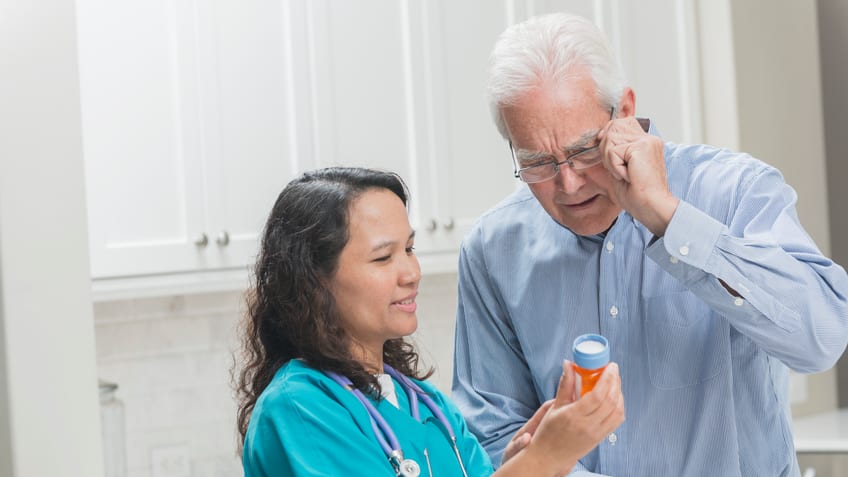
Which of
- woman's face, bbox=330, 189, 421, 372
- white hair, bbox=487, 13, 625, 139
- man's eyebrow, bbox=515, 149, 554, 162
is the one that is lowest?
woman's face, bbox=330, 189, 421, 372

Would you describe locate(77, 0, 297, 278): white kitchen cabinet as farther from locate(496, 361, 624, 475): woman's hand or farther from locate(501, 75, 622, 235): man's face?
locate(496, 361, 624, 475): woman's hand

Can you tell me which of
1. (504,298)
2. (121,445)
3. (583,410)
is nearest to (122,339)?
(121,445)

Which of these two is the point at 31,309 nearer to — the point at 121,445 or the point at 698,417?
the point at 698,417

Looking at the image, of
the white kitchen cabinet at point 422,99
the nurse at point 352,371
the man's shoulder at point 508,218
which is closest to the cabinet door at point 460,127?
the white kitchen cabinet at point 422,99

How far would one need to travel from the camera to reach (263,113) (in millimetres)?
2506

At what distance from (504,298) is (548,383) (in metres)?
0.16

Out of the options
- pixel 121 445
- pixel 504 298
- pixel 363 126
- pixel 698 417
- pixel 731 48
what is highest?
pixel 731 48

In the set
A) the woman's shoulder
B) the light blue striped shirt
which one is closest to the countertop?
the light blue striped shirt

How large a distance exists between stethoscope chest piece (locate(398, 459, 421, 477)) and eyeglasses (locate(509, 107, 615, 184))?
471mm

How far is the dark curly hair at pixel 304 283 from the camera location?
1.33m

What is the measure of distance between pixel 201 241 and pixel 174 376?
623 millimetres

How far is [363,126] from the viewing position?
2662 mm

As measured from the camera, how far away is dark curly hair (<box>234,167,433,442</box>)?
133 centimetres

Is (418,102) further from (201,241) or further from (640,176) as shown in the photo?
(640,176)
